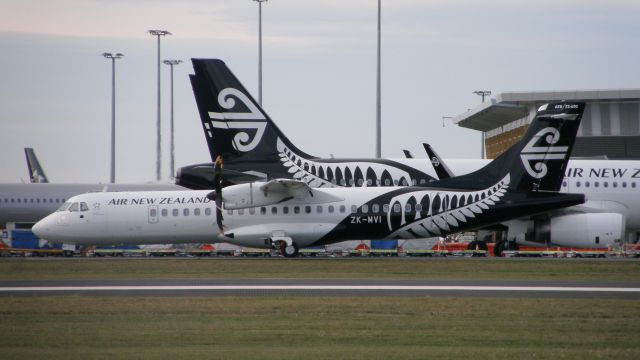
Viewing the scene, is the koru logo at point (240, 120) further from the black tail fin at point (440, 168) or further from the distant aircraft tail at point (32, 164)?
the distant aircraft tail at point (32, 164)

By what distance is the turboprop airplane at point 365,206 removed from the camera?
38.1 metres

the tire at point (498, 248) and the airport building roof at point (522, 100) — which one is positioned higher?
the airport building roof at point (522, 100)

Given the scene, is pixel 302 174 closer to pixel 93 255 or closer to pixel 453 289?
pixel 93 255

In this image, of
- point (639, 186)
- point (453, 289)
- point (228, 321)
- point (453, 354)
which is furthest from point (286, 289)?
point (639, 186)

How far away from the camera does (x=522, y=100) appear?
6322 centimetres

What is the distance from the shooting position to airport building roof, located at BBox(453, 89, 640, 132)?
6000 cm

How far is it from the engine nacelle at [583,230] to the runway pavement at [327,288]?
10.2 metres

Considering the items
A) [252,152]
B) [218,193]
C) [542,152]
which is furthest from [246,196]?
[542,152]

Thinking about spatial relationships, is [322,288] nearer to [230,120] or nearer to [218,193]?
[218,193]

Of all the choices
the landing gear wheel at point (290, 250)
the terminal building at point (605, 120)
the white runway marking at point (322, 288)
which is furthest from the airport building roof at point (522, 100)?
the white runway marking at point (322, 288)

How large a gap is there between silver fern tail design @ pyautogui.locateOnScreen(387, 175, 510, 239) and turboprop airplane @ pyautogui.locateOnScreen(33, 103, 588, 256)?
0.04 metres

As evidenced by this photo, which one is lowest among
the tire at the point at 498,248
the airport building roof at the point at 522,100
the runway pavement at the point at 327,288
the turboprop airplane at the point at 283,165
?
the runway pavement at the point at 327,288

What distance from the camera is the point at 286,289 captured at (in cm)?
2672

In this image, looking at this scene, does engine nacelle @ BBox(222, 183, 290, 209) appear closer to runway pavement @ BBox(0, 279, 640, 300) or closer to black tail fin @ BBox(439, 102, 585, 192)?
black tail fin @ BBox(439, 102, 585, 192)
